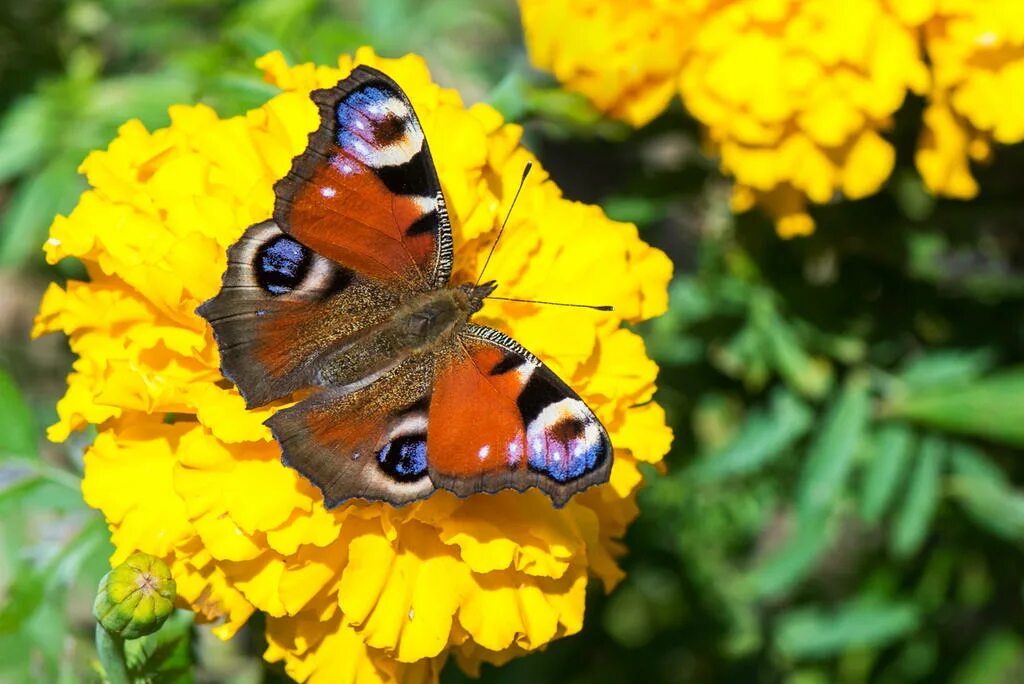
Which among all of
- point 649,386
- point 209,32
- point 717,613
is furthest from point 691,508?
point 209,32

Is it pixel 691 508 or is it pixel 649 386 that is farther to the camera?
pixel 691 508

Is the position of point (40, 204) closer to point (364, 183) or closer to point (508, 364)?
point (364, 183)

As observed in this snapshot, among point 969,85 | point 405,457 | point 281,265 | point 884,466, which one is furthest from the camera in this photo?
point 884,466

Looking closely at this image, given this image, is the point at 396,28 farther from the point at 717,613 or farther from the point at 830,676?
the point at 830,676

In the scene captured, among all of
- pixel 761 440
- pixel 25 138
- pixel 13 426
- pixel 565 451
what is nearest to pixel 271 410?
pixel 565 451

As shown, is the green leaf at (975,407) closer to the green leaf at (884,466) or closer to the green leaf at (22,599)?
the green leaf at (884,466)

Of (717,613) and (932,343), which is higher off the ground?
(932,343)

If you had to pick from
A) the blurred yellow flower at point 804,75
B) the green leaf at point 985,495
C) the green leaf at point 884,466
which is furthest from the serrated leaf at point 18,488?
the green leaf at point 985,495
